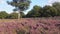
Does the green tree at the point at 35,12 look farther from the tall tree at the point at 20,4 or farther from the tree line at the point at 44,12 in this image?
the tall tree at the point at 20,4

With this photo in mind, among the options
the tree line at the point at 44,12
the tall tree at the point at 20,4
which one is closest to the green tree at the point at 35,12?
the tree line at the point at 44,12

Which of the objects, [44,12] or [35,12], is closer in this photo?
[44,12]

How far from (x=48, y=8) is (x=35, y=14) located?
5.35 metres

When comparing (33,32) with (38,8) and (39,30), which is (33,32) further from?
(38,8)

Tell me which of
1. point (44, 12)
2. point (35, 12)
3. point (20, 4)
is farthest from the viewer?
point (35, 12)

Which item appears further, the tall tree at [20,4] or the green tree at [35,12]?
the green tree at [35,12]

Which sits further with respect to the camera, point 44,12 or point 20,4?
point 44,12

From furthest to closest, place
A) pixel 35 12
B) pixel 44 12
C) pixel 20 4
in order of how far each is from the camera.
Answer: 1. pixel 35 12
2. pixel 44 12
3. pixel 20 4

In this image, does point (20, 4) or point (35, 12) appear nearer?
point (20, 4)

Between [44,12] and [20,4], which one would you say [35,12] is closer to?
[44,12]

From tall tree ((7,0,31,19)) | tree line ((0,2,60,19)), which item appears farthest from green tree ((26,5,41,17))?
tall tree ((7,0,31,19))

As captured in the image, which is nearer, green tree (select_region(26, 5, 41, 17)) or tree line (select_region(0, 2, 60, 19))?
tree line (select_region(0, 2, 60, 19))

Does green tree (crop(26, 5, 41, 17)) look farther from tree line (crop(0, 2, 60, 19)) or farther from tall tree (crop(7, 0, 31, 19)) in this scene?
tall tree (crop(7, 0, 31, 19))

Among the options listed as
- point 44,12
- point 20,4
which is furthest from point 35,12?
point 20,4
